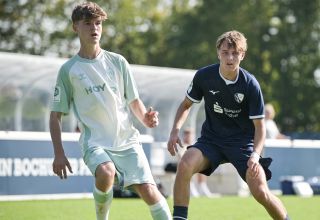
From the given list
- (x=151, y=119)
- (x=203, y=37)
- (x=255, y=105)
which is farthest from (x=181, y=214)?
(x=203, y=37)

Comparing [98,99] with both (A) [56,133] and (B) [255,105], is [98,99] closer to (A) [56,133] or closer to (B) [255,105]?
(A) [56,133]

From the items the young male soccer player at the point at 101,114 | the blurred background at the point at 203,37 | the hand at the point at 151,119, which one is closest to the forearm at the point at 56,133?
the young male soccer player at the point at 101,114

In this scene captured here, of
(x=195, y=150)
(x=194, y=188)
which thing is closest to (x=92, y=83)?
(x=195, y=150)

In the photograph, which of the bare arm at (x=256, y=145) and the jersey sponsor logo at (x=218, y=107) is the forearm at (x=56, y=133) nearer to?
the jersey sponsor logo at (x=218, y=107)

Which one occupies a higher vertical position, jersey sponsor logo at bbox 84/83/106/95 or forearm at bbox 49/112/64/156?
jersey sponsor logo at bbox 84/83/106/95

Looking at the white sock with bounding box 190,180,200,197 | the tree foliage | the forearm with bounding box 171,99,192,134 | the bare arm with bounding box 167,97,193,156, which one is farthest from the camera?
the tree foliage

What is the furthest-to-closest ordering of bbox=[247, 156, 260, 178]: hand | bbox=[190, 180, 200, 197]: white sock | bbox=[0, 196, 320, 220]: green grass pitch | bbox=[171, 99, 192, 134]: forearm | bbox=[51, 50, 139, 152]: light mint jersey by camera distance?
bbox=[190, 180, 200, 197]: white sock → bbox=[0, 196, 320, 220]: green grass pitch → bbox=[171, 99, 192, 134]: forearm → bbox=[247, 156, 260, 178]: hand → bbox=[51, 50, 139, 152]: light mint jersey

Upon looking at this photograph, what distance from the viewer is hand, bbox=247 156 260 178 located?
335 inches

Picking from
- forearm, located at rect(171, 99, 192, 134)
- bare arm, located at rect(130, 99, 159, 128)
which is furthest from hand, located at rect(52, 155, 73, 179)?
forearm, located at rect(171, 99, 192, 134)

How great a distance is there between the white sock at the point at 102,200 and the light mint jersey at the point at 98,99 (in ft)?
1.37

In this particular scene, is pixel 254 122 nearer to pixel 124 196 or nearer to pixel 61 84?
pixel 61 84

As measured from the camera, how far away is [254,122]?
8.76 metres

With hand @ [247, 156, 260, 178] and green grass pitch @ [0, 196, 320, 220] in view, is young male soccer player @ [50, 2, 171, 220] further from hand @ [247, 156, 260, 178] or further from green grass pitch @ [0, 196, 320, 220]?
green grass pitch @ [0, 196, 320, 220]

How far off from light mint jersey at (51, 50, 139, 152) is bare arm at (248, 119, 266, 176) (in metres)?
1.17
